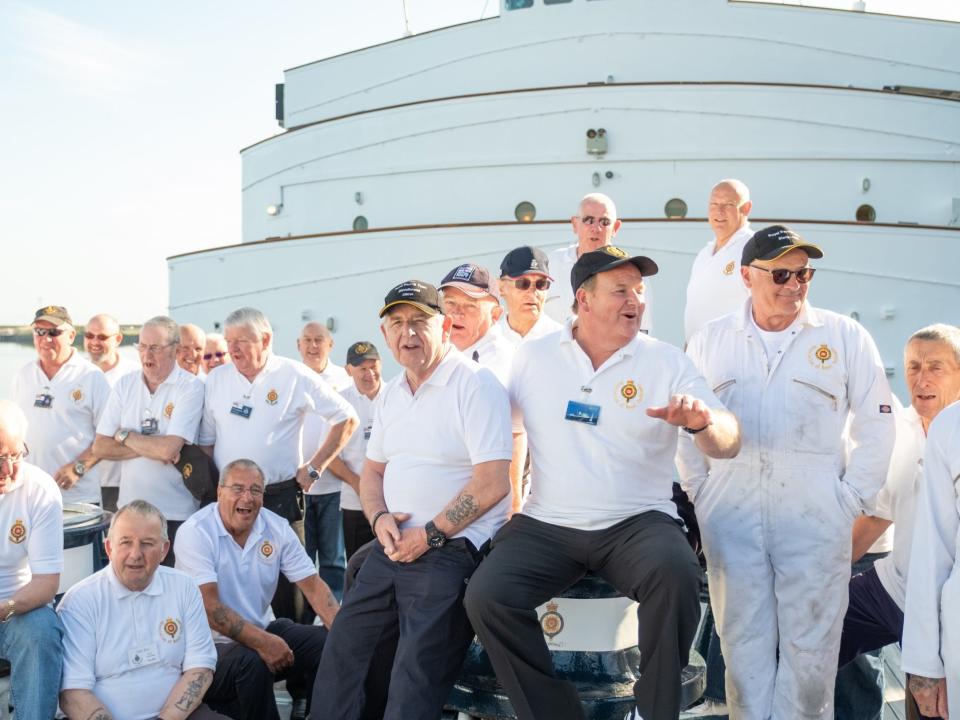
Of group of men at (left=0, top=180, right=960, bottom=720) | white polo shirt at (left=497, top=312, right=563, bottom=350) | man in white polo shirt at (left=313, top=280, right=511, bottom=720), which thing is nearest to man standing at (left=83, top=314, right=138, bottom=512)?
group of men at (left=0, top=180, right=960, bottom=720)

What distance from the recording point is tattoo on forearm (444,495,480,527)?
3.54m

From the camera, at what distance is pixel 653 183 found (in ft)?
40.7

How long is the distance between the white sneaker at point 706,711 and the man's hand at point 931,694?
4.68ft

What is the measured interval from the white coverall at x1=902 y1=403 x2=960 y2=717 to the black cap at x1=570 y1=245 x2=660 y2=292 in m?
1.21

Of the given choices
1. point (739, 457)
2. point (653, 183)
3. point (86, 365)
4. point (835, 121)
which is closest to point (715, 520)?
point (739, 457)

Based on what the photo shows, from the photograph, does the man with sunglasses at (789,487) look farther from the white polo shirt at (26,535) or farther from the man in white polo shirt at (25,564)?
the white polo shirt at (26,535)

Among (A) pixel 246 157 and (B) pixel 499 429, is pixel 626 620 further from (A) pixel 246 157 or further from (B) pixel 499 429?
(A) pixel 246 157

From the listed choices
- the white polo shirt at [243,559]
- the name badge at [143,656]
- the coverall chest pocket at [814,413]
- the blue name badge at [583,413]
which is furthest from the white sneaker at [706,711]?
the name badge at [143,656]

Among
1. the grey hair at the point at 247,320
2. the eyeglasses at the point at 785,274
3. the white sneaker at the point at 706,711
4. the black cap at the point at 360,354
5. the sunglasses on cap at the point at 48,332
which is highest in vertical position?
the eyeglasses at the point at 785,274

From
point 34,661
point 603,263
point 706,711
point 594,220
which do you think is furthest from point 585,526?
point 594,220

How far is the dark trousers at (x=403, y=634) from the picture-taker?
3.44m

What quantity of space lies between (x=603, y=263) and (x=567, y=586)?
49.9 inches

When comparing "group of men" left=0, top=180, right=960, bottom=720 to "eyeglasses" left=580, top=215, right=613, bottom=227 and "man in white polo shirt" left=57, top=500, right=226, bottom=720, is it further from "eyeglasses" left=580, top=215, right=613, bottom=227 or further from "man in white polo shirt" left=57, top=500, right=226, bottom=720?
"eyeglasses" left=580, top=215, right=613, bottom=227

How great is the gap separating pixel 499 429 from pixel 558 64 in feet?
39.8
